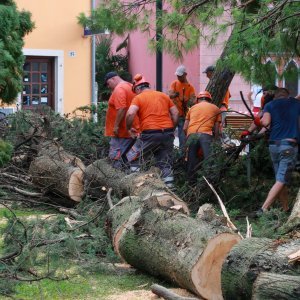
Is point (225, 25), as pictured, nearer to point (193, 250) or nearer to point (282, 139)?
point (282, 139)

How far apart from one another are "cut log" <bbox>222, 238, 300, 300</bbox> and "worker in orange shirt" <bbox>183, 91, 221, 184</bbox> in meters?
5.31

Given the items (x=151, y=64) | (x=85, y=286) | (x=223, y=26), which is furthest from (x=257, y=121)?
(x=151, y=64)

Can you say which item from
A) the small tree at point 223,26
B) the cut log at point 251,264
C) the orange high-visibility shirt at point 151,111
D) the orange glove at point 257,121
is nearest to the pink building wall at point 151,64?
the small tree at point 223,26

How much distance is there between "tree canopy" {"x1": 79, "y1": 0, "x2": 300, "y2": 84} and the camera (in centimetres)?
974

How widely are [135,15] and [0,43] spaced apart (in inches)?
232

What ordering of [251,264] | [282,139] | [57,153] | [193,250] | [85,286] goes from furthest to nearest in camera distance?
[57,153] → [282,139] → [85,286] → [193,250] → [251,264]

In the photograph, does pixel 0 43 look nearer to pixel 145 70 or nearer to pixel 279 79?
pixel 279 79

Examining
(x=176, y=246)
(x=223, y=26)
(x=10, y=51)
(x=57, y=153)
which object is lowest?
(x=176, y=246)

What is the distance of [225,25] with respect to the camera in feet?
35.0

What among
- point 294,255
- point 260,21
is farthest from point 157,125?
point 294,255

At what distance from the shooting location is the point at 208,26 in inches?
458

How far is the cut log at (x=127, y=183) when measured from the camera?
903cm

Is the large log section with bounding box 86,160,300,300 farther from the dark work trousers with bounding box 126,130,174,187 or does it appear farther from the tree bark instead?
the tree bark

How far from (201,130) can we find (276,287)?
21.8 feet
